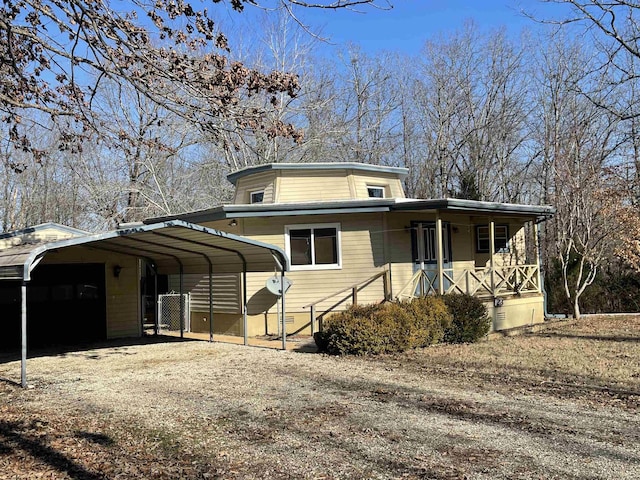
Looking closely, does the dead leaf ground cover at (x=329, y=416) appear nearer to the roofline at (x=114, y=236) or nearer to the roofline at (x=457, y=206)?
the roofline at (x=114, y=236)

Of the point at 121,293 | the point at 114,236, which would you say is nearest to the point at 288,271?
the point at 114,236

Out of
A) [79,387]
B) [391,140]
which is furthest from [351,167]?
[391,140]

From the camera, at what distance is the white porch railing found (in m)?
14.3

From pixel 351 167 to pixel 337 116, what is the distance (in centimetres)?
1526

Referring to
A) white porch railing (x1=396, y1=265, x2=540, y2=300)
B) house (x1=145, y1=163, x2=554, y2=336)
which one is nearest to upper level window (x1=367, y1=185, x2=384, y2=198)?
house (x1=145, y1=163, x2=554, y2=336)

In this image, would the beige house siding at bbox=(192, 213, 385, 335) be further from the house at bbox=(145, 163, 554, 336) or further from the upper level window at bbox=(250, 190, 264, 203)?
the upper level window at bbox=(250, 190, 264, 203)

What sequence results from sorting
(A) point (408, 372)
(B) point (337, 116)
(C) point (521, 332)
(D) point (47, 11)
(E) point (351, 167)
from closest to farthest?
(D) point (47, 11), (A) point (408, 372), (C) point (521, 332), (E) point (351, 167), (B) point (337, 116)

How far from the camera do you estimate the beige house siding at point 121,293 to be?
14.7 meters

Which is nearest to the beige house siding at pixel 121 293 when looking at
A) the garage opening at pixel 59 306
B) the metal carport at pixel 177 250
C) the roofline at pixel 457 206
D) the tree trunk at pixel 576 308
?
the garage opening at pixel 59 306

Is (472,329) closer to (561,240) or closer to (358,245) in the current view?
(358,245)

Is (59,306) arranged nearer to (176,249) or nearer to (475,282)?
(176,249)

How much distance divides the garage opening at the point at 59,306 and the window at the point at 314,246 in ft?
16.9

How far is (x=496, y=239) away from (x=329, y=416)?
13.0 m

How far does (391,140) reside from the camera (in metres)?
33.2
